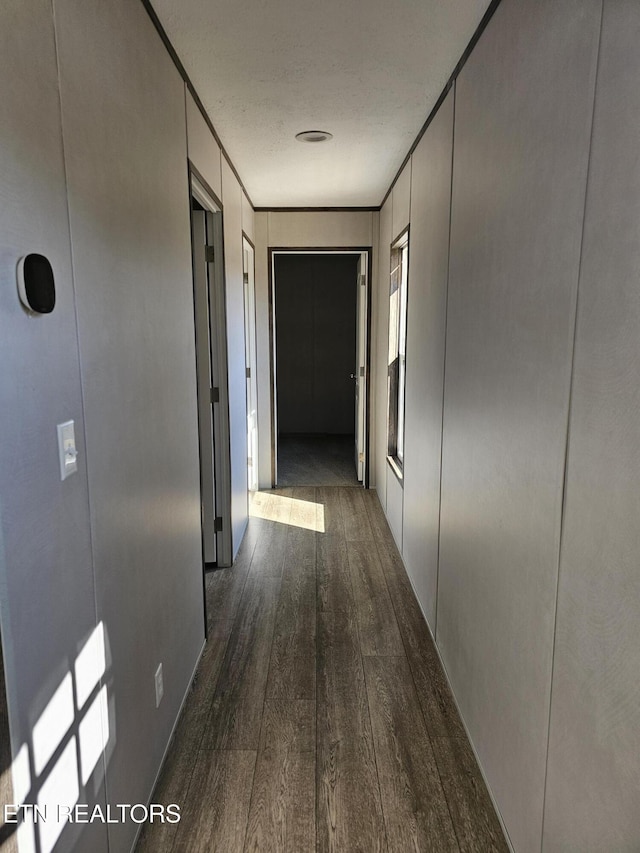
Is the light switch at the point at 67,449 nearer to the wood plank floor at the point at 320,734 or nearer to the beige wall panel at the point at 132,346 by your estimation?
the beige wall panel at the point at 132,346

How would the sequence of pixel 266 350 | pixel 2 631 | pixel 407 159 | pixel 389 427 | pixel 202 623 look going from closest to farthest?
pixel 2 631 → pixel 202 623 → pixel 407 159 → pixel 389 427 → pixel 266 350

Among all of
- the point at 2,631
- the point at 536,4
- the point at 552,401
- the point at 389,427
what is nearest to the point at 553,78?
the point at 536,4

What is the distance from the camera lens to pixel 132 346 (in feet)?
5.47

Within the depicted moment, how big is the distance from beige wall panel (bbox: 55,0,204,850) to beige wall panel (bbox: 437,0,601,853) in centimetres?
111

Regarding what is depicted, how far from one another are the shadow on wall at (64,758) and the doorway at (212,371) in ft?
5.80

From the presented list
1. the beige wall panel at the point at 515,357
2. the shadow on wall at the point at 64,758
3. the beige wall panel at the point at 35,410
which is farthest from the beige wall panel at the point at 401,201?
the shadow on wall at the point at 64,758

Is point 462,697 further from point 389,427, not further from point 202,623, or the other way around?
point 389,427

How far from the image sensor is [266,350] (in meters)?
5.27

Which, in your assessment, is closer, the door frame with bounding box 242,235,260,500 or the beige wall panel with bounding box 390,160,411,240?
the beige wall panel with bounding box 390,160,411,240

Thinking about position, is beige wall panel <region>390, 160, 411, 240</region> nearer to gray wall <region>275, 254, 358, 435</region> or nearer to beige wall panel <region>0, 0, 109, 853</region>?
beige wall panel <region>0, 0, 109, 853</region>

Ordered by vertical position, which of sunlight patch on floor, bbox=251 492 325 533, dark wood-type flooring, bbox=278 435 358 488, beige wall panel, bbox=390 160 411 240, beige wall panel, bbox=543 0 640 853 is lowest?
A: sunlight patch on floor, bbox=251 492 325 533

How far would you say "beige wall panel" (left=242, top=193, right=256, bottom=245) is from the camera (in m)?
4.43

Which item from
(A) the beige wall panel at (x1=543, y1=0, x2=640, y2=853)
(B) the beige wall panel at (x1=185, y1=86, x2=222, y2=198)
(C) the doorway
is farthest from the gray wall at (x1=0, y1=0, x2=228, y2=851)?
(A) the beige wall panel at (x1=543, y1=0, x2=640, y2=853)

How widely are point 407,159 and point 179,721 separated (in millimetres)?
3333
